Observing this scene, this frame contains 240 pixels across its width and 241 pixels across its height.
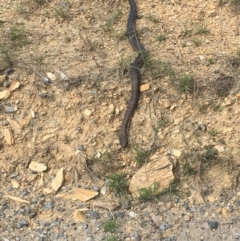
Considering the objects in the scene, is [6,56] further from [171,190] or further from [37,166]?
[171,190]

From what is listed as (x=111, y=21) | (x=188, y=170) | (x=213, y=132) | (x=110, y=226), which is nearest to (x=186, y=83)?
(x=213, y=132)

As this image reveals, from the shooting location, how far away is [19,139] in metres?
4.25

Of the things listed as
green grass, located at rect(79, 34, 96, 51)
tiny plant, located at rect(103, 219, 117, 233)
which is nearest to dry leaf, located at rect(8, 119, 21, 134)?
green grass, located at rect(79, 34, 96, 51)

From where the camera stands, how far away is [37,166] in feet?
13.5

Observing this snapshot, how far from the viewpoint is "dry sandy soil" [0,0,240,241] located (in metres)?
3.81

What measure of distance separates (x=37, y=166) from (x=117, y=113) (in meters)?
0.86

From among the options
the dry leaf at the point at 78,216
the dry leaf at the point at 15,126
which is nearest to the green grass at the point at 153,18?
the dry leaf at the point at 15,126

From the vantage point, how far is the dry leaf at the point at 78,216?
3773 mm

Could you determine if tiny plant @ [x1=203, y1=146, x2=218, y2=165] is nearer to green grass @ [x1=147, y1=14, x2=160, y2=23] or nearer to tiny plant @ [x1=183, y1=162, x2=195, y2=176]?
tiny plant @ [x1=183, y1=162, x2=195, y2=176]

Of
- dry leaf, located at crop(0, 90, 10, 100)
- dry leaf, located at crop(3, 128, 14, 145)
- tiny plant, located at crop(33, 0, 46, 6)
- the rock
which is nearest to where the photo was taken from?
the rock

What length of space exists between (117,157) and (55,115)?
720 mm

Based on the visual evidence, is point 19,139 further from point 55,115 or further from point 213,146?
point 213,146

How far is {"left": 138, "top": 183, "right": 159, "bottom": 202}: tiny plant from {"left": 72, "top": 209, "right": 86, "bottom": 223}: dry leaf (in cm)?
48

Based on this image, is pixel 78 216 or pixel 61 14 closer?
pixel 78 216
